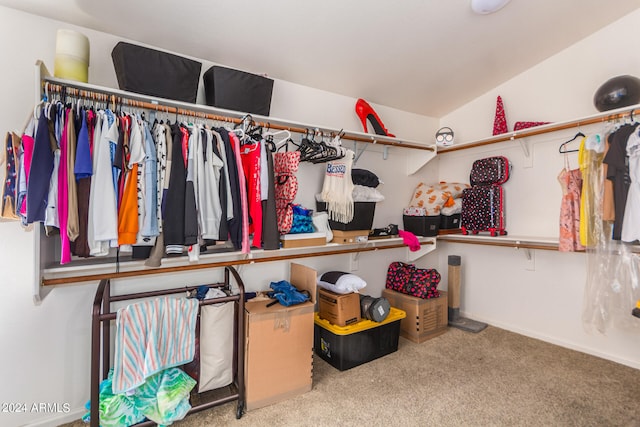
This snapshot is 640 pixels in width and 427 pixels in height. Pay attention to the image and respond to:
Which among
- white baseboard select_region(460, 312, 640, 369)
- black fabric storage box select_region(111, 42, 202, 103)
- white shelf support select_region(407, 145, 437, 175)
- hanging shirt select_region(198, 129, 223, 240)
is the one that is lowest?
white baseboard select_region(460, 312, 640, 369)

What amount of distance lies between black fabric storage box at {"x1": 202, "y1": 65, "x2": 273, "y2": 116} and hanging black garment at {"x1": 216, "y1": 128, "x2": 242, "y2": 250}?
0.28 m

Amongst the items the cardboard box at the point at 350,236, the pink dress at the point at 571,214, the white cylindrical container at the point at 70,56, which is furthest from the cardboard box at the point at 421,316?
the white cylindrical container at the point at 70,56

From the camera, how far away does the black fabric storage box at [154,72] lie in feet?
5.50

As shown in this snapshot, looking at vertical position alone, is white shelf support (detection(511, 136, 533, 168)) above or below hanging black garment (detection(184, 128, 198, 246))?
above

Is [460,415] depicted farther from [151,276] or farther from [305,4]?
[305,4]

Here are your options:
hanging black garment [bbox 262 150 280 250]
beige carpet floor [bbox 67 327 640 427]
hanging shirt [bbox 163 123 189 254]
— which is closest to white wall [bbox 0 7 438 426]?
beige carpet floor [bbox 67 327 640 427]

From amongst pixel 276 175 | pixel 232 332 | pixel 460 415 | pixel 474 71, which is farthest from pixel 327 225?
pixel 474 71

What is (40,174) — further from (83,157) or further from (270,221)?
(270,221)

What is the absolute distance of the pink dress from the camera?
232 centimetres

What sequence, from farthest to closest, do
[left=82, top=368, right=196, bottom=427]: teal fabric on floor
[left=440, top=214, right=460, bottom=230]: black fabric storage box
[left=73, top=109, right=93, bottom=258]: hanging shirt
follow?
1. [left=440, top=214, right=460, bottom=230]: black fabric storage box
2. [left=82, top=368, right=196, bottom=427]: teal fabric on floor
3. [left=73, top=109, right=93, bottom=258]: hanging shirt

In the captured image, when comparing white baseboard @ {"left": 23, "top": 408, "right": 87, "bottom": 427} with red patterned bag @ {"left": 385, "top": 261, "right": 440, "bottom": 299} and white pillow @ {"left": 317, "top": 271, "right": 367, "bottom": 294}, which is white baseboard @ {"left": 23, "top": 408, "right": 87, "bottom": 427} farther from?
red patterned bag @ {"left": 385, "top": 261, "right": 440, "bottom": 299}

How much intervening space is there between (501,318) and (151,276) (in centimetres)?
314

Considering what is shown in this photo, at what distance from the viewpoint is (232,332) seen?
189 centimetres

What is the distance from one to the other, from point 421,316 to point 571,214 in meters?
1.38
